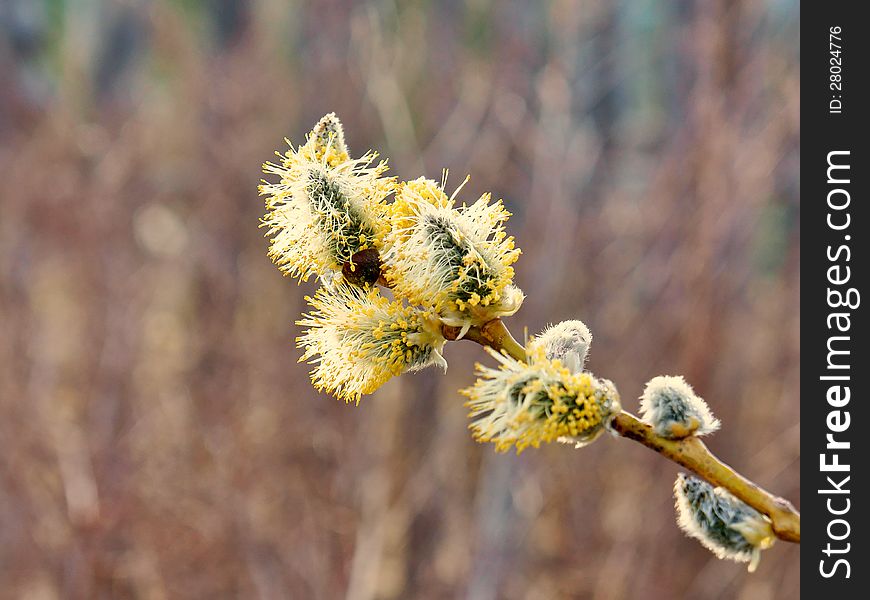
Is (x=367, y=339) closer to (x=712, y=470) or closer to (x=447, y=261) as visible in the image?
(x=447, y=261)

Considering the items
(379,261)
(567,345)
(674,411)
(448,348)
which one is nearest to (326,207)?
(379,261)

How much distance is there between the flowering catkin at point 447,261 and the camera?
0.79 metres

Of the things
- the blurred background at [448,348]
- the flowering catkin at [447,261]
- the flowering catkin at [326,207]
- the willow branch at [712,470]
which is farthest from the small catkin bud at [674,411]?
the blurred background at [448,348]

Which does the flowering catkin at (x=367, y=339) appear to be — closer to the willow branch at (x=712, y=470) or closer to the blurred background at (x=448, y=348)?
the willow branch at (x=712, y=470)

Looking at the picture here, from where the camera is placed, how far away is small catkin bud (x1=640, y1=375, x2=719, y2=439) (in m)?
0.75

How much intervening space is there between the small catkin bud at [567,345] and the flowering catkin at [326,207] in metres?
0.19

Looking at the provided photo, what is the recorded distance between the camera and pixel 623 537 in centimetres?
318

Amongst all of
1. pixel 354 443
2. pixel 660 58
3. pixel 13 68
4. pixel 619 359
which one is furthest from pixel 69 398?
pixel 660 58

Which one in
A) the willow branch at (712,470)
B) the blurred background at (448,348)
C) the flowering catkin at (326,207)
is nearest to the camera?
the willow branch at (712,470)

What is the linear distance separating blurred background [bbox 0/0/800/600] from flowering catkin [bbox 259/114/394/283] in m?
2.18

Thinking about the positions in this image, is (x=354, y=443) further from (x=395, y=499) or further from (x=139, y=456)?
(x=139, y=456)

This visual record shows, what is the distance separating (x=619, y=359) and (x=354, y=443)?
1.14m

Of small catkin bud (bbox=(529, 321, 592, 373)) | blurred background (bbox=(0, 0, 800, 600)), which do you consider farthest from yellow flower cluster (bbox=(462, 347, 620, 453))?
blurred background (bbox=(0, 0, 800, 600))

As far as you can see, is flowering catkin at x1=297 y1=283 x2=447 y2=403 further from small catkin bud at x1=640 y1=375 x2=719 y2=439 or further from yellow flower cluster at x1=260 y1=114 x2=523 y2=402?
small catkin bud at x1=640 y1=375 x2=719 y2=439
